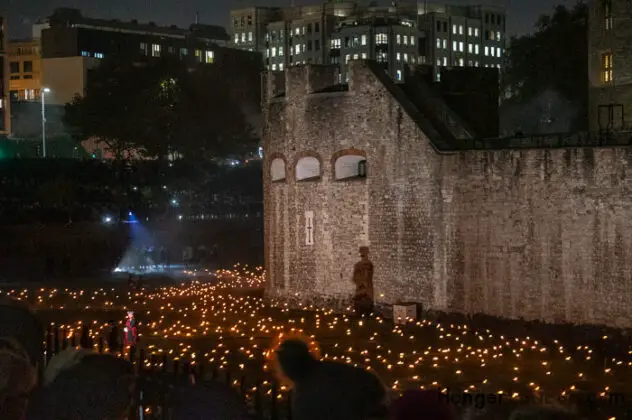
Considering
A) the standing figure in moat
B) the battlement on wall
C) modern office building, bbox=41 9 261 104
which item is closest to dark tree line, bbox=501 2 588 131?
the battlement on wall

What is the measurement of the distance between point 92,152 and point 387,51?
4595 cm

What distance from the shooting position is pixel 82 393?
311 inches

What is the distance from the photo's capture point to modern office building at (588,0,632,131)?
34719 millimetres

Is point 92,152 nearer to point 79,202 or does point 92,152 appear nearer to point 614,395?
point 79,202

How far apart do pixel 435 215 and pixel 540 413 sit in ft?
54.5

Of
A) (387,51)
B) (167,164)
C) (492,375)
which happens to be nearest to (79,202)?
(167,164)

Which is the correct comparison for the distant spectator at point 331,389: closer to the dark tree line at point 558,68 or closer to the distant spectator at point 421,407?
the distant spectator at point 421,407

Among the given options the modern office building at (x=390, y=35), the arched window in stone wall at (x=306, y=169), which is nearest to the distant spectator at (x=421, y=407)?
the arched window in stone wall at (x=306, y=169)

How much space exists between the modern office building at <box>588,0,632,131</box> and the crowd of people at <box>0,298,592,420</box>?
1108 inches

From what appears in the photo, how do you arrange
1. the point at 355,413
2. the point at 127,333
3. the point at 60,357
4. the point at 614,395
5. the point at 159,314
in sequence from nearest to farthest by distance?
the point at 355,413, the point at 60,357, the point at 614,395, the point at 127,333, the point at 159,314

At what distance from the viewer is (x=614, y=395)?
15031 millimetres

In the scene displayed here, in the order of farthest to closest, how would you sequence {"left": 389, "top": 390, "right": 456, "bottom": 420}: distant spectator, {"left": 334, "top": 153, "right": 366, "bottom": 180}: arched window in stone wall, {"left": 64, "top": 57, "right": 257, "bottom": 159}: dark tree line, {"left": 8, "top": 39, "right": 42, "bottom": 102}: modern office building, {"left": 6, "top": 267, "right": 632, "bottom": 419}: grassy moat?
{"left": 8, "top": 39, "right": 42, "bottom": 102}: modern office building, {"left": 64, "top": 57, "right": 257, "bottom": 159}: dark tree line, {"left": 334, "top": 153, "right": 366, "bottom": 180}: arched window in stone wall, {"left": 6, "top": 267, "right": 632, "bottom": 419}: grassy moat, {"left": 389, "top": 390, "right": 456, "bottom": 420}: distant spectator

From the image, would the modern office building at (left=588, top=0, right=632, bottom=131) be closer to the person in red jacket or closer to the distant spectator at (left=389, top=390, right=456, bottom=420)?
the person in red jacket

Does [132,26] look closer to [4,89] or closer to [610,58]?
[4,89]
